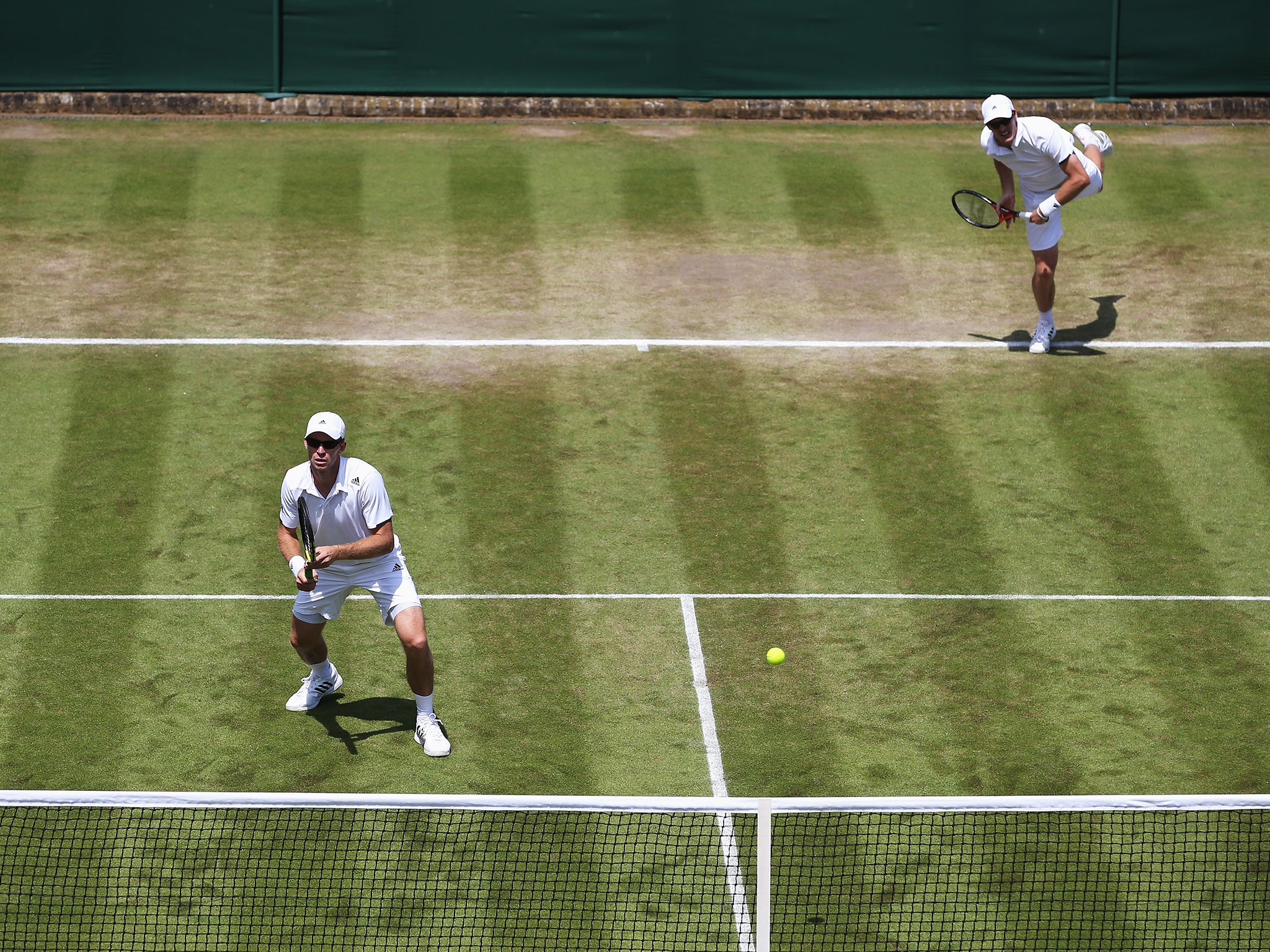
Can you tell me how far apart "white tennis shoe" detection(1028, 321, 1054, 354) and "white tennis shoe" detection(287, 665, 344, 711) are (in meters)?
7.39

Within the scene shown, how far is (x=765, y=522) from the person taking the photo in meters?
12.0

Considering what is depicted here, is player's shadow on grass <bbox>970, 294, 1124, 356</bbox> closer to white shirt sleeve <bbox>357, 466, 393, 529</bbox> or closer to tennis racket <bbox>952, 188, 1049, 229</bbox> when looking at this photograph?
tennis racket <bbox>952, 188, 1049, 229</bbox>

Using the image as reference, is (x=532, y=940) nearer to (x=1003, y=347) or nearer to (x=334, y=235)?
(x=1003, y=347)

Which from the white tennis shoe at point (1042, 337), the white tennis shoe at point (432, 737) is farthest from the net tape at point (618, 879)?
the white tennis shoe at point (1042, 337)

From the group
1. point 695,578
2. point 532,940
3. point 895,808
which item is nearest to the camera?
point 895,808

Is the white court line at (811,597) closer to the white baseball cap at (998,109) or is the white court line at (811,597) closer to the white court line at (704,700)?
the white court line at (704,700)

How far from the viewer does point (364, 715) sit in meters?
9.63

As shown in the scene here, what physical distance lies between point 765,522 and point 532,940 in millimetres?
4787

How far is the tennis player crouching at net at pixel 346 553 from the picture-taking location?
28.7ft

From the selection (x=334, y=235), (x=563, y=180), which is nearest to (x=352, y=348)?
(x=334, y=235)

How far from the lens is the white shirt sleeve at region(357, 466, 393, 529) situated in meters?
8.86

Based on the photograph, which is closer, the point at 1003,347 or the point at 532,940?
the point at 532,940

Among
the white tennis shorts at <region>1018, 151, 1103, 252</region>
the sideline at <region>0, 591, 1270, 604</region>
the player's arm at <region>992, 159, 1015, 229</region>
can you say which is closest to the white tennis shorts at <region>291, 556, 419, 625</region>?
the sideline at <region>0, 591, 1270, 604</region>

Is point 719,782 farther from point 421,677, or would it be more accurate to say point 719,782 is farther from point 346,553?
point 346,553
